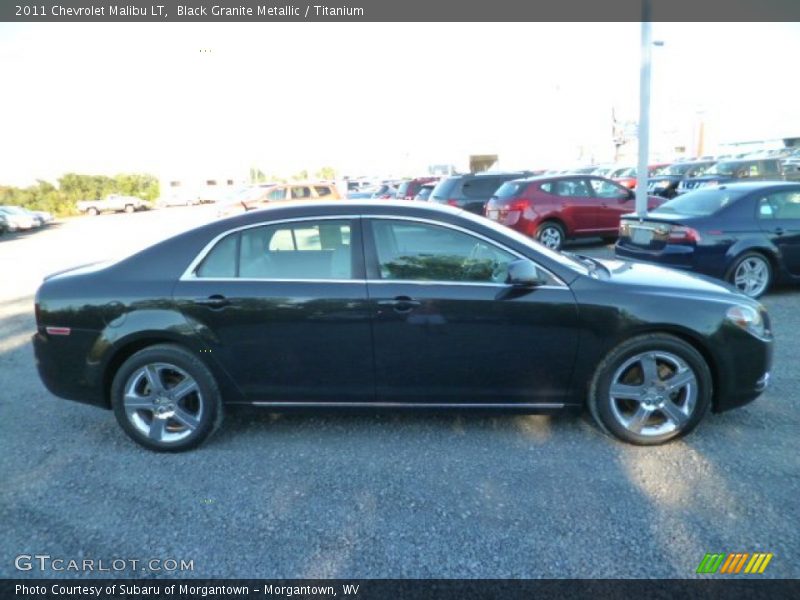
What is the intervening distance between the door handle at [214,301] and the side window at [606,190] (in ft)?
32.2

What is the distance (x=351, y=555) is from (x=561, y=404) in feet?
5.38

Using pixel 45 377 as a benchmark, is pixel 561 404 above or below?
below

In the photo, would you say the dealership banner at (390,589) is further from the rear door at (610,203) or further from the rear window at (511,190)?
the rear door at (610,203)

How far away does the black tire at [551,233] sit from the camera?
11000 millimetres

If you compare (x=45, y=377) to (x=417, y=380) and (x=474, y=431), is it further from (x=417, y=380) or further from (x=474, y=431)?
(x=474, y=431)

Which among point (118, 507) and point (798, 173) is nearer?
point (118, 507)

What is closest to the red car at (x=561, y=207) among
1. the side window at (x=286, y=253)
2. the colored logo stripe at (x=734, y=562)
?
the side window at (x=286, y=253)

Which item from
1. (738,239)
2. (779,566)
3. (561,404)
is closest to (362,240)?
(561,404)

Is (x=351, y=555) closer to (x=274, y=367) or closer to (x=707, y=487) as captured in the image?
(x=274, y=367)

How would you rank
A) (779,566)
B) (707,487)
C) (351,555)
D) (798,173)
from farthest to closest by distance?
1. (798,173)
2. (707,487)
3. (351,555)
4. (779,566)

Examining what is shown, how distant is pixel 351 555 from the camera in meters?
2.52

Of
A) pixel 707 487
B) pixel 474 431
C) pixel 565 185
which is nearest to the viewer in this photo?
pixel 707 487

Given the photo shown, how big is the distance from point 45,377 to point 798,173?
67.0 feet

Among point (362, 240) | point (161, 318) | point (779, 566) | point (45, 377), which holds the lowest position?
point (779, 566)
